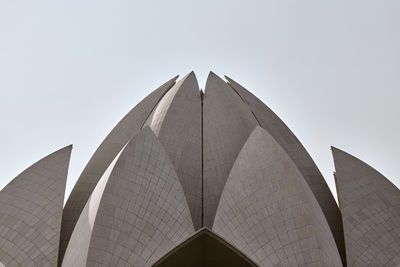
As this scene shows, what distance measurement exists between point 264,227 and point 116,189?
3379 millimetres

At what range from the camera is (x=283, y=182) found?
37.6 ft

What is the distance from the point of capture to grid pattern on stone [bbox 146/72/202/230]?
1322 cm


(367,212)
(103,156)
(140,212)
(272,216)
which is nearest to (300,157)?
(367,212)

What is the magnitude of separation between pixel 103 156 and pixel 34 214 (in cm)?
319

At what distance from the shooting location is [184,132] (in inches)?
579

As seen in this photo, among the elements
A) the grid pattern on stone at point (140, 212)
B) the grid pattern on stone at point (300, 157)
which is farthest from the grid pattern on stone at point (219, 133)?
the grid pattern on stone at point (140, 212)

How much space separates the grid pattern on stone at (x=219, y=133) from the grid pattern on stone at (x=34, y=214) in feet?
12.5

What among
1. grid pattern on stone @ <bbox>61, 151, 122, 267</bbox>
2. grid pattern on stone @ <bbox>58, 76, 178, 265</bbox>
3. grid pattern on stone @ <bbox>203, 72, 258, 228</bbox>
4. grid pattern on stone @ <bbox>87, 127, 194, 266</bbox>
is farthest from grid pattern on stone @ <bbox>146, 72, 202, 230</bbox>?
grid pattern on stone @ <bbox>61, 151, 122, 267</bbox>

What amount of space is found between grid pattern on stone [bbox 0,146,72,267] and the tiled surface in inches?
285

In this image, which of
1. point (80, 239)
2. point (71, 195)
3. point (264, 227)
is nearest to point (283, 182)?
point (264, 227)

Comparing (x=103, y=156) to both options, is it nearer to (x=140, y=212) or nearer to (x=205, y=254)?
(x=140, y=212)

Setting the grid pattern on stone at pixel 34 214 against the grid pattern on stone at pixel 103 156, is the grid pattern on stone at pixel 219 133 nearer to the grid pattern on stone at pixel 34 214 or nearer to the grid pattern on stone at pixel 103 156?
the grid pattern on stone at pixel 103 156

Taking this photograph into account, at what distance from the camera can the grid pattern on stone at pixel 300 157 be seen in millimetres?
14070

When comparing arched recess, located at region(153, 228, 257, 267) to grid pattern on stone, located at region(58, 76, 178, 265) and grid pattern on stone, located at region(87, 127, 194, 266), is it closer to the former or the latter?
grid pattern on stone, located at region(87, 127, 194, 266)
